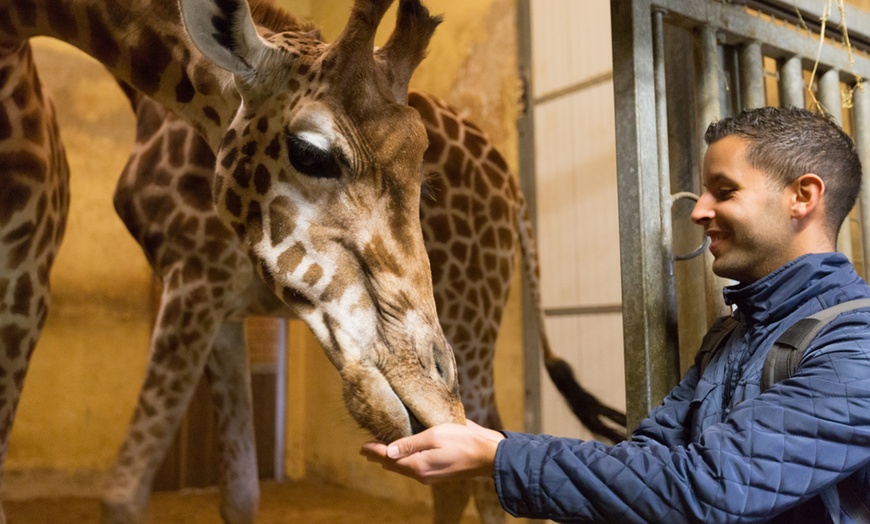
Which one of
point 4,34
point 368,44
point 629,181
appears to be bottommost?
point 629,181

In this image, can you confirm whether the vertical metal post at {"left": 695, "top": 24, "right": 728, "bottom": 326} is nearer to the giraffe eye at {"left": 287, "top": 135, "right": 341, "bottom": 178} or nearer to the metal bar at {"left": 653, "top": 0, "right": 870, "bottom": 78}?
the metal bar at {"left": 653, "top": 0, "right": 870, "bottom": 78}

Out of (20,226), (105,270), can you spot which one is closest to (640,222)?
(20,226)

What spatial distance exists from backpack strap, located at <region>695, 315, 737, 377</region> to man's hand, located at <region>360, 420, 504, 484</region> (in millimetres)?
417

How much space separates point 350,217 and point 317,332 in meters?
0.19

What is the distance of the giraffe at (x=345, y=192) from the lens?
3.74 ft

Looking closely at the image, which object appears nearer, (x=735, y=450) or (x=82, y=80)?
(x=735, y=450)

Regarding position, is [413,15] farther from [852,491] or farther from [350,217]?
[852,491]

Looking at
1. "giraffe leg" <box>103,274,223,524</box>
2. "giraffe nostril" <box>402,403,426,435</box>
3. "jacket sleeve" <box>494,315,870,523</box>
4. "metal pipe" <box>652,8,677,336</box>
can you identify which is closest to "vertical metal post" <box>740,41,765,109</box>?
"metal pipe" <box>652,8,677,336</box>

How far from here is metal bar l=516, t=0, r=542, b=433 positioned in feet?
11.3

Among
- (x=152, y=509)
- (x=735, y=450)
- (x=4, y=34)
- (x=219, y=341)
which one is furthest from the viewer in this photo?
(x=152, y=509)

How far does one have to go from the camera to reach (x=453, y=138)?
2.62m

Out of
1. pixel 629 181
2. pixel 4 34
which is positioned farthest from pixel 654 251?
pixel 4 34

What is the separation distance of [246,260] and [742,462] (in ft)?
4.92

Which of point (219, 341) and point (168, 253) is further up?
point (168, 253)
